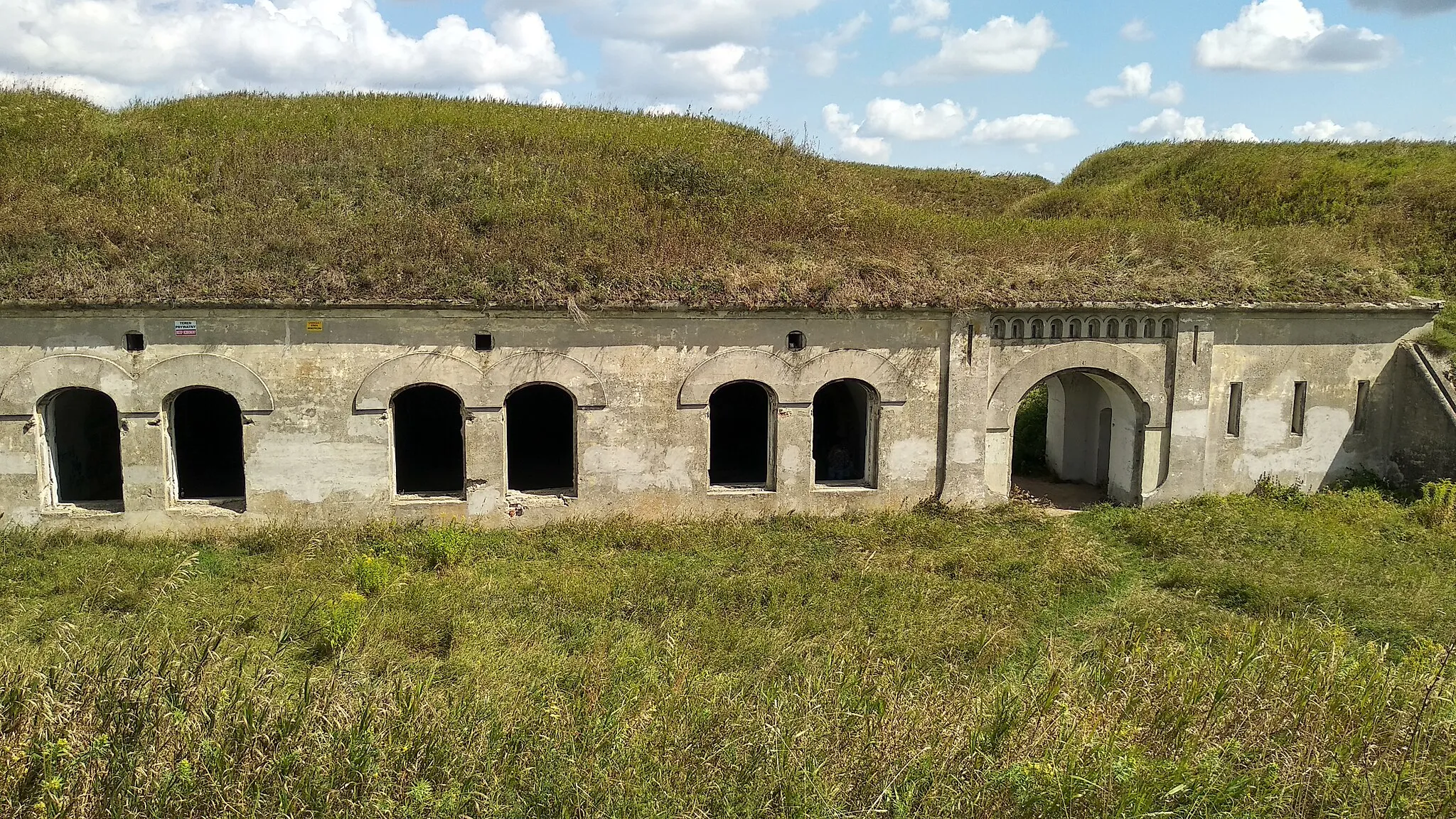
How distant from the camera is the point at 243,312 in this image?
420 inches

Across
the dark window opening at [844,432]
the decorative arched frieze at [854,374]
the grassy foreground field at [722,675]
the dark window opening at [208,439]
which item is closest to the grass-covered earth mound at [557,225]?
the decorative arched frieze at [854,374]

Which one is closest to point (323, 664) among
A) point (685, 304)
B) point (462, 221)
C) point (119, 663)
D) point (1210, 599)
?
point (119, 663)

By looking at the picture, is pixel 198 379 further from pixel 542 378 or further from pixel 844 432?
pixel 844 432

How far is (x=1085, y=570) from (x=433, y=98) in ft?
49.2

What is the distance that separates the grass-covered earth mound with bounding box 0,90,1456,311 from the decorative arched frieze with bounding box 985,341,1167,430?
735 mm

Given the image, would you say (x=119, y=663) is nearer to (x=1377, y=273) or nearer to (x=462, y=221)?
(x=462, y=221)

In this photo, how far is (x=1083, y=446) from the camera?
15.1m

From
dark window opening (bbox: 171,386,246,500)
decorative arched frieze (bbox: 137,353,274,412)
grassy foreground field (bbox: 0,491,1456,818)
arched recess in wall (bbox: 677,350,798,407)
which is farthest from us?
dark window opening (bbox: 171,386,246,500)

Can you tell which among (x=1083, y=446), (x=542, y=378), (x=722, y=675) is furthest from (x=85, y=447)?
(x=1083, y=446)

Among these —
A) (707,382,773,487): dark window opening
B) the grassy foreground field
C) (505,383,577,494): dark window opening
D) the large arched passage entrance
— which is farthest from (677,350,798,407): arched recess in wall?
(505,383,577,494): dark window opening

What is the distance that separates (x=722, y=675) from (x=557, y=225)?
7551mm

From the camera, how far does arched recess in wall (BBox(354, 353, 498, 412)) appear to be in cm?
1096

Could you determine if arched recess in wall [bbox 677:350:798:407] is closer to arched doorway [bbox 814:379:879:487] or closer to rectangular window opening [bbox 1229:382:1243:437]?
arched doorway [bbox 814:379:879:487]

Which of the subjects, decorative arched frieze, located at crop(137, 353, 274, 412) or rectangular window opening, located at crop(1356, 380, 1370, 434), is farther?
rectangular window opening, located at crop(1356, 380, 1370, 434)
